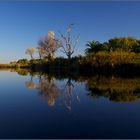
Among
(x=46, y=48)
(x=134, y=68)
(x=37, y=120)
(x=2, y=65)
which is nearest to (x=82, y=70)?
(x=134, y=68)

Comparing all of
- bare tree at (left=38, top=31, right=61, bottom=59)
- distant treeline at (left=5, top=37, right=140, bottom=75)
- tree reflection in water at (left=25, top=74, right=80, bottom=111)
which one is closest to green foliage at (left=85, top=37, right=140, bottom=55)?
distant treeline at (left=5, top=37, right=140, bottom=75)

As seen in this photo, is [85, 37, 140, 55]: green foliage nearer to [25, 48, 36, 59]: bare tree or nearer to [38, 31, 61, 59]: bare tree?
[38, 31, 61, 59]: bare tree

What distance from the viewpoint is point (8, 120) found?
555 cm

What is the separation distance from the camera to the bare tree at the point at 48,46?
3800 centimetres

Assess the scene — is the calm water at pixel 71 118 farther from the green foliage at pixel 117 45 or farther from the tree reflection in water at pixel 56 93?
the green foliage at pixel 117 45

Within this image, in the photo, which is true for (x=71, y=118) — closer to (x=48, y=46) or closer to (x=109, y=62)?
(x=109, y=62)

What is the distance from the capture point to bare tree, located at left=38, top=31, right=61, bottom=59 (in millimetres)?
38000

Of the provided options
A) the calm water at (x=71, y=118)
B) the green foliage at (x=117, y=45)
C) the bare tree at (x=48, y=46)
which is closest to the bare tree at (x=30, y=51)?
the bare tree at (x=48, y=46)

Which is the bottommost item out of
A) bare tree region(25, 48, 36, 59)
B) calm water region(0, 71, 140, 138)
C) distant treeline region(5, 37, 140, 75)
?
calm water region(0, 71, 140, 138)

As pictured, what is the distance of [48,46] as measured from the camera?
39125mm

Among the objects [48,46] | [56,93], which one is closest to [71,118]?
[56,93]

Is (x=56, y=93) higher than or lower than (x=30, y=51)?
lower

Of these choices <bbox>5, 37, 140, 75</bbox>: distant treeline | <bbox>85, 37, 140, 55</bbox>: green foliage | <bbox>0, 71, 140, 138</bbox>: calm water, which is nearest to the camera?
<bbox>0, 71, 140, 138</bbox>: calm water

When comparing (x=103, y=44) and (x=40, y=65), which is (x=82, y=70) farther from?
(x=40, y=65)
